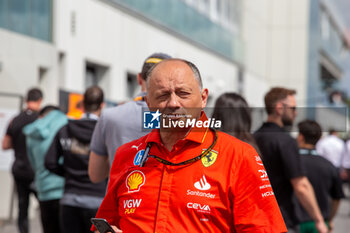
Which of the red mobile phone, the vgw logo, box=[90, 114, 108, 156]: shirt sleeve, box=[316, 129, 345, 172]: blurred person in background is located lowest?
box=[316, 129, 345, 172]: blurred person in background

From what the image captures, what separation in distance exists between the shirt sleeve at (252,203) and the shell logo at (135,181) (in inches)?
15.6

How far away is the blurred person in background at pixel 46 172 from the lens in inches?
244

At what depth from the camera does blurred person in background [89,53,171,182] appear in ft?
12.7

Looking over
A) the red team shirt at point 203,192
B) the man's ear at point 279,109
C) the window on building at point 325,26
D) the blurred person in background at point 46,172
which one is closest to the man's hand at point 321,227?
the man's ear at point 279,109

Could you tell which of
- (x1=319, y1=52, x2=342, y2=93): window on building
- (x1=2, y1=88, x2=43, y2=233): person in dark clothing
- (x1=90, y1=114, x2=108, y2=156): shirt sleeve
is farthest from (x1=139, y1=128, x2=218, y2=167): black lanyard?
(x1=319, y1=52, x2=342, y2=93): window on building

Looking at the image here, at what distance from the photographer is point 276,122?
512 cm

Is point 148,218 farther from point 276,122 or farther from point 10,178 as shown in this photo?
point 10,178

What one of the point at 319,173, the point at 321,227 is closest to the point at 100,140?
the point at 321,227

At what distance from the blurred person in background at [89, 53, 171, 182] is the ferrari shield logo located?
4.45 ft

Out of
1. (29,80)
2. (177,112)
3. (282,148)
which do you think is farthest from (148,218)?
(29,80)

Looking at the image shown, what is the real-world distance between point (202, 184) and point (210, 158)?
12 cm

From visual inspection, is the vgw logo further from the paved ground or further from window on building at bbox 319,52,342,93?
Answer: window on building at bbox 319,52,342,93

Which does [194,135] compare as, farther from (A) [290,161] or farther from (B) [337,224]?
(B) [337,224]

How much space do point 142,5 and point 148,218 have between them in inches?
623
